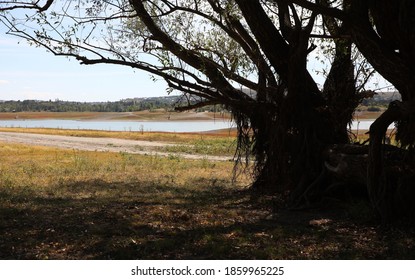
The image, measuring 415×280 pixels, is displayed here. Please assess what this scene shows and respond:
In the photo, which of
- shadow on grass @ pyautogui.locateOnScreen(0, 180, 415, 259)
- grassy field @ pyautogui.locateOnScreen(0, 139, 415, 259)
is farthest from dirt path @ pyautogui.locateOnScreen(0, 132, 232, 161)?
shadow on grass @ pyautogui.locateOnScreen(0, 180, 415, 259)

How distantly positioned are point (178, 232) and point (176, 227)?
1.35ft

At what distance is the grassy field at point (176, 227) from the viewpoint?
682 cm

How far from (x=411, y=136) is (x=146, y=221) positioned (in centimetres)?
526

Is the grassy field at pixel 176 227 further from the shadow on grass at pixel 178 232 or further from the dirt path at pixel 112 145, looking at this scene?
the dirt path at pixel 112 145

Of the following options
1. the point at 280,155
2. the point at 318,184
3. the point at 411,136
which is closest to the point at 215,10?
the point at 280,155

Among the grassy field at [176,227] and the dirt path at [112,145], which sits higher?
the grassy field at [176,227]

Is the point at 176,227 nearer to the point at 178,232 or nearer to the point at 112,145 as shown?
the point at 178,232

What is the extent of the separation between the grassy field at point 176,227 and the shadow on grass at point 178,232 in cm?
1

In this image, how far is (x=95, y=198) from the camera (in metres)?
12.3

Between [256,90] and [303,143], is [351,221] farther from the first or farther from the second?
[256,90]

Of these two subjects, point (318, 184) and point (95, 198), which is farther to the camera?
point (95, 198)

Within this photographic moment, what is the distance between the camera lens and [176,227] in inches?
331

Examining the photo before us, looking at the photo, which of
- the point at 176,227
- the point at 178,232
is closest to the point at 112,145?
the point at 176,227

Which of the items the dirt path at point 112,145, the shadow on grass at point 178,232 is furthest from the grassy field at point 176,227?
the dirt path at point 112,145
